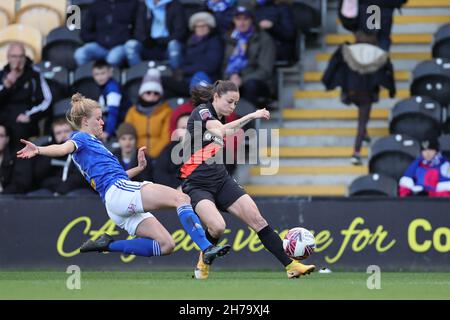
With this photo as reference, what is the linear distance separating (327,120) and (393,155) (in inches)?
70.2

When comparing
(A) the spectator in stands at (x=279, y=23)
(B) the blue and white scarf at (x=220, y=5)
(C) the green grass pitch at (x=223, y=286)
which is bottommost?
(C) the green grass pitch at (x=223, y=286)

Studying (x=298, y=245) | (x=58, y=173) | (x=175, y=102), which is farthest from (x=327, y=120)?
(x=298, y=245)

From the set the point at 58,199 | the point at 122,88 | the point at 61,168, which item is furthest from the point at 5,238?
the point at 122,88

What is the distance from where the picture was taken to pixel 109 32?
1869 cm

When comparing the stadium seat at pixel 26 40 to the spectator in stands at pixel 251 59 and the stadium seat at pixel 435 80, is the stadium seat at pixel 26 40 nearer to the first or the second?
the spectator in stands at pixel 251 59

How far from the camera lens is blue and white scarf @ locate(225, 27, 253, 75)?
1783cm

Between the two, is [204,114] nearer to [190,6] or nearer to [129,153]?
[129,153]

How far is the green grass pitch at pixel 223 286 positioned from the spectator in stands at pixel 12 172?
2.44m

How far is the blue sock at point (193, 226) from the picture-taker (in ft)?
37.8

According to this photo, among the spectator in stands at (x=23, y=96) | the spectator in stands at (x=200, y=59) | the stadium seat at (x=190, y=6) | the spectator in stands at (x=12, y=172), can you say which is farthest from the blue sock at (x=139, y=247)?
the stadium seat at (x=190, y=6)

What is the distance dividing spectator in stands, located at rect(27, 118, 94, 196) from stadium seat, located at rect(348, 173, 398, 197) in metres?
3.40

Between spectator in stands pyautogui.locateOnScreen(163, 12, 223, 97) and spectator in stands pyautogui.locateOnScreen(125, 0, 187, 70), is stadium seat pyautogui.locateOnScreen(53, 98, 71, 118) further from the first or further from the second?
spectator in stands pyautogui.locateOnScreen(163, 12, 223, 97)

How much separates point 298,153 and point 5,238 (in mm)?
4532

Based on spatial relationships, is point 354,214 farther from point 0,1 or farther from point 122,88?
point 0,1
